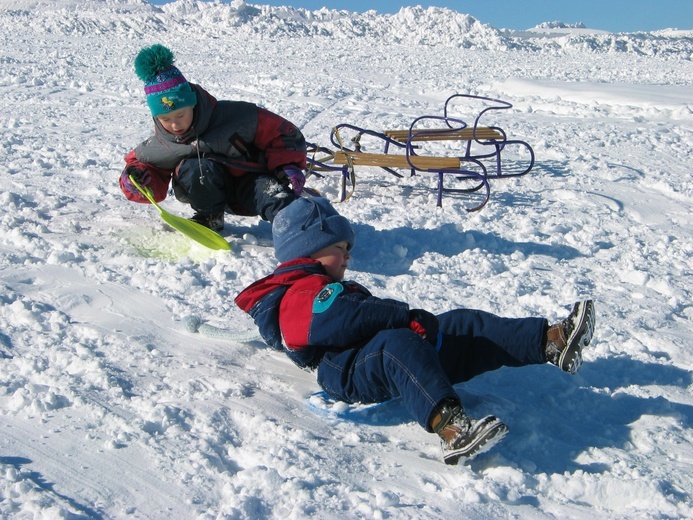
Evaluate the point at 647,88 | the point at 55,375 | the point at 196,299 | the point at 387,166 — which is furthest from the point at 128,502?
the point at 647,88

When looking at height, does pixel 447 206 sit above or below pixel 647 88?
below

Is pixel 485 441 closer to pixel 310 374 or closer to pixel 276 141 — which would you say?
pixel 310 374

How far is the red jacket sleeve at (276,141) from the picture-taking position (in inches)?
154

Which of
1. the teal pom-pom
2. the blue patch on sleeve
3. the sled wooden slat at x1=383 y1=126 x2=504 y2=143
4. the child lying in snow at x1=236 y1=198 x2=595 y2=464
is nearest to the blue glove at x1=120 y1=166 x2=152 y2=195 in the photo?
the teal pom-pom

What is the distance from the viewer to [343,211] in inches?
184

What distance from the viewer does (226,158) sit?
153 inches

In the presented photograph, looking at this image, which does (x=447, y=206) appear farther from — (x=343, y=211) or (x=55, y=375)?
(x=55, y=375)

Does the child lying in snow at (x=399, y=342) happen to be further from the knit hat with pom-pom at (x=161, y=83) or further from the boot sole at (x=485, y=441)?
the knit hat with pom-pom at (x=161, y=83)

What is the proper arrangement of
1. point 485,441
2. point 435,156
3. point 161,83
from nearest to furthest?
point 485,441 → point 161,83 → point 435,156

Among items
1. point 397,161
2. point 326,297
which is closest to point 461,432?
point 326,297

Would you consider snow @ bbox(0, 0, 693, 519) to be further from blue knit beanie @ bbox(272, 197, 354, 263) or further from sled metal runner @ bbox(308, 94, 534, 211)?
blue knit beanie @ bbox(272, 197, 354, 263)

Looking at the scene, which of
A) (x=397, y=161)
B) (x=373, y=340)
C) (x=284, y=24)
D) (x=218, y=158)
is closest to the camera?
(x=373, y=340)

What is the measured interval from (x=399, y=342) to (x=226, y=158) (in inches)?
79.9

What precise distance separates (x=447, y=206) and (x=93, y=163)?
2569 millimetres
